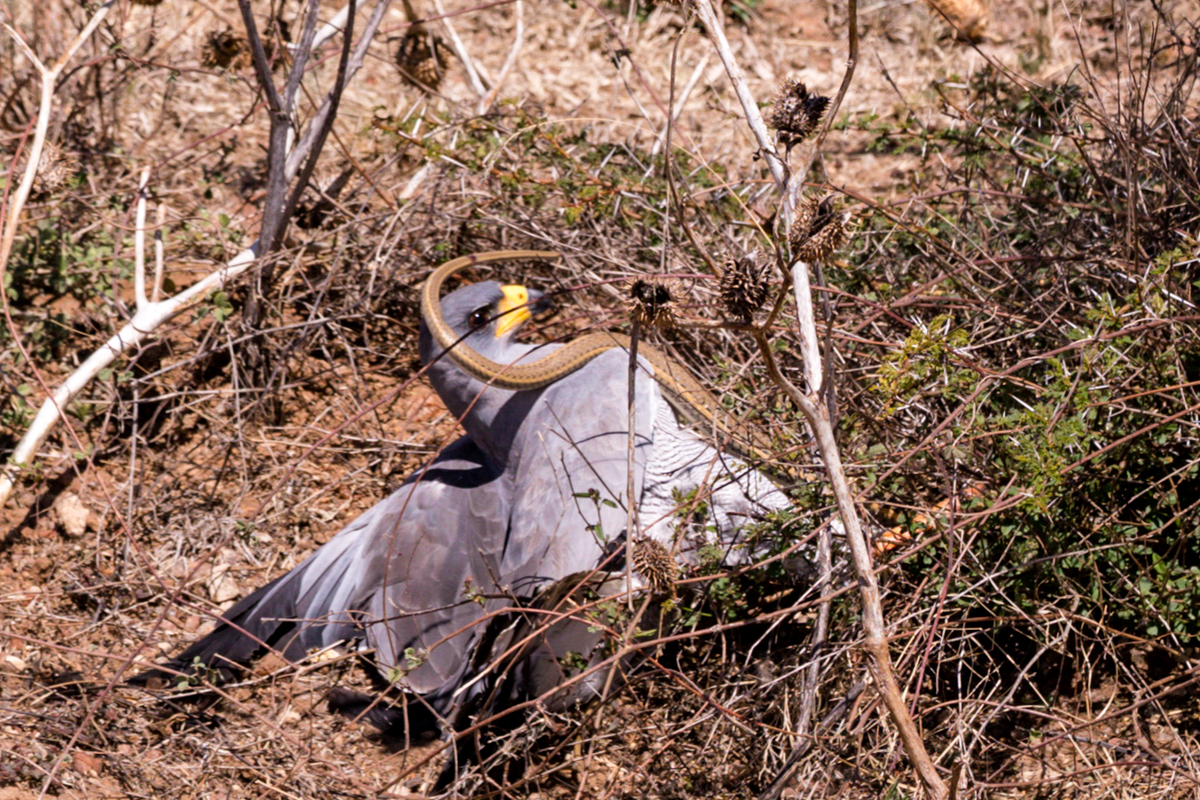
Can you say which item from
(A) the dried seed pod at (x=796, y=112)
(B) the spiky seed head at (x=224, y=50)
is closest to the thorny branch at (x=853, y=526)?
(A) the dried seed pod at (x=796, y=112)

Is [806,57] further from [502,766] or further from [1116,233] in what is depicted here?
[502,766]

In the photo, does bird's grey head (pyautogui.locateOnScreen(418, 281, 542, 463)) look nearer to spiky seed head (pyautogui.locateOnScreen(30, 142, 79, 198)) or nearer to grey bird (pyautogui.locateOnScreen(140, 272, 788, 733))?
grey bird (pyautogui.locateOnScreen(140, 272, 788, 733))

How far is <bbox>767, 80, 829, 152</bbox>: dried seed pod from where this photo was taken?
6.50 feet

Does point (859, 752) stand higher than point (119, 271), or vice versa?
point (119, 271)

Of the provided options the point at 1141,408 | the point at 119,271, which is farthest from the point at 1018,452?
the point at 119,271

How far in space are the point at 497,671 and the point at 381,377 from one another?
69.2 inches

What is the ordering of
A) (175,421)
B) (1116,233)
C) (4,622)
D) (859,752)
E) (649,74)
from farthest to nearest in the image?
(649,74)
(175,421)
(4,622)
(1116,233)
(859,752)

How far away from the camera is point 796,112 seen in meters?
1.98

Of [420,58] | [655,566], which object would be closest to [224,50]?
[420,58]

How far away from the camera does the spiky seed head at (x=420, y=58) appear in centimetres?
518

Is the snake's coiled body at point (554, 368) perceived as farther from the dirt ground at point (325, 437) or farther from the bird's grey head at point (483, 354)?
the dirt ground at point (325, 437)

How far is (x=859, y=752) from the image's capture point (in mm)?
2539

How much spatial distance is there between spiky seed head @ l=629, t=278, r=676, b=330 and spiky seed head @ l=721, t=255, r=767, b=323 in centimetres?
10

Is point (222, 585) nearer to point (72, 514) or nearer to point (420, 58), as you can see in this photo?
point (72, 514)
